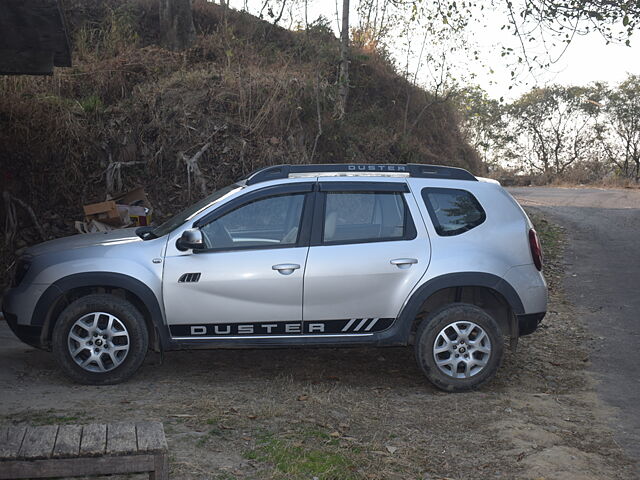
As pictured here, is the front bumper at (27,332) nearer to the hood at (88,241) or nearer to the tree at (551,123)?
the hood at (88,241)

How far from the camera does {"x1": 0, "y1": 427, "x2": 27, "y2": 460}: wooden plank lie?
4.07 metres

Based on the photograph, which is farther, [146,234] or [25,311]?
[146,234]

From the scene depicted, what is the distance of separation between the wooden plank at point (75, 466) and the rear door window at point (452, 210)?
4.00 m

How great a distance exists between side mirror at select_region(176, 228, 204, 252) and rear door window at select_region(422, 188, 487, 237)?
79.1 inches

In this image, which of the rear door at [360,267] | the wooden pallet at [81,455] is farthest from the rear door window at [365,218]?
the wooden pallet at [81,455]

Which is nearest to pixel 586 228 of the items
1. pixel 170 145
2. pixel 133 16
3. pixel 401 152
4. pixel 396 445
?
pixel 401 152

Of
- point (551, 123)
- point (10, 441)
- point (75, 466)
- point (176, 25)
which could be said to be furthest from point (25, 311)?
point (551, 123)

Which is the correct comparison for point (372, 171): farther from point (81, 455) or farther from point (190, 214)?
point (81, 455)

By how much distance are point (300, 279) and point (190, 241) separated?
3.22 ft

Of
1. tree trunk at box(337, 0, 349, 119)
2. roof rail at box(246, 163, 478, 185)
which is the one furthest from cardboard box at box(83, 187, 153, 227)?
tree trunk at box(337, 0, 349, 119)

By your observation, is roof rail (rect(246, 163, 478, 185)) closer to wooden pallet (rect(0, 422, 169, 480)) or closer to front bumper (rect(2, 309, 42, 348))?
front bumper (rect(2, 309, 42, 348))

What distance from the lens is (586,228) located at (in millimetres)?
18359

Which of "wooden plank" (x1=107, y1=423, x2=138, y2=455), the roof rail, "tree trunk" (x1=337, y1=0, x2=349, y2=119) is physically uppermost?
"tree trunk" (x1=337, y1=0, x2=349, y2=119)

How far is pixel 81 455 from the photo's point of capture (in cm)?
412
